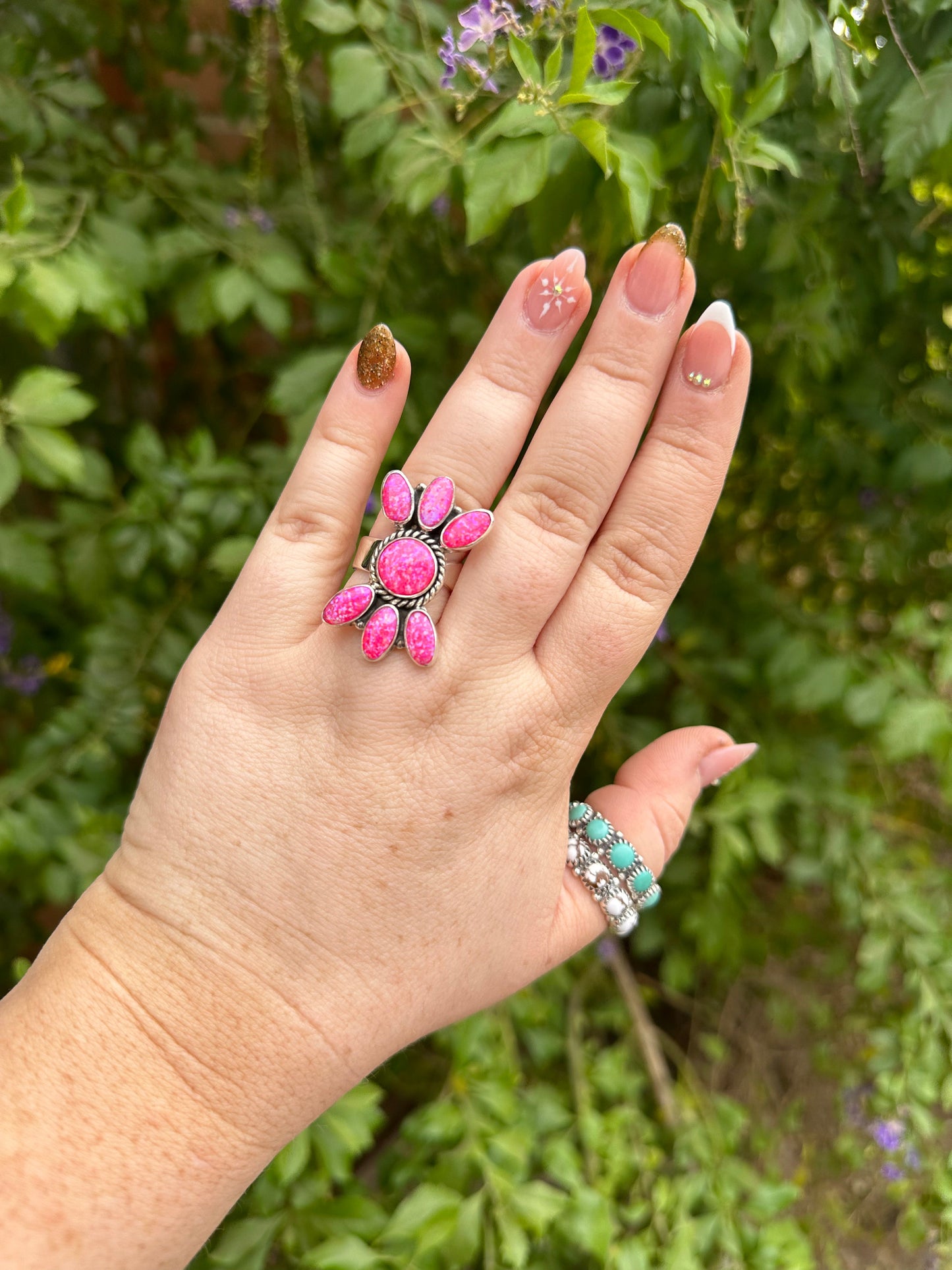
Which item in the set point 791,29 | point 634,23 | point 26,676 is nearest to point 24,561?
point 26,676

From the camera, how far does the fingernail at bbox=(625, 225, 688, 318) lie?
881 mm

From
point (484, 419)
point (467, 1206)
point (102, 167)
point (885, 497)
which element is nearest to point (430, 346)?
point (484, 419)

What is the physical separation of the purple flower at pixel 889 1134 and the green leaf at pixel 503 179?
5.65ft

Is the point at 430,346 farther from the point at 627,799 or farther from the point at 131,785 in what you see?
the point at 131,785

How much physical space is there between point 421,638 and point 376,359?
1.16 ft

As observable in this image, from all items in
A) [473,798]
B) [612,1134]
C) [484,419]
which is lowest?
[612,1134]

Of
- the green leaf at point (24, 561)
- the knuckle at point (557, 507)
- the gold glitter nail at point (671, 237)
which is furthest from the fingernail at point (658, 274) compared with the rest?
the green leaf at point (24, 561)

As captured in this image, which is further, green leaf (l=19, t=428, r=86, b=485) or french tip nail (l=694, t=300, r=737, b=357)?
green leaf (l=19, t=428, r=86, b=485)

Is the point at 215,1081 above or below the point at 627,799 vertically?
below

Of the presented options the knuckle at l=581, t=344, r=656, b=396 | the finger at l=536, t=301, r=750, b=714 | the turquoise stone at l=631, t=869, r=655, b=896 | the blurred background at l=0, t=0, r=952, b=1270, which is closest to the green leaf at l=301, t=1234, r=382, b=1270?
the blurred background at l=0, t=0, r=952, b=1270

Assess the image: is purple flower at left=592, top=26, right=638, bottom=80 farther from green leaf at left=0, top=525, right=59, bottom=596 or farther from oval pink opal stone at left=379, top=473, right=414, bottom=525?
green leaf at left=0, top=525, right=59, bottom=596

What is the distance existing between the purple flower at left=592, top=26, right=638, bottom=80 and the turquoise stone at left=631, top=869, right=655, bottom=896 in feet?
3.28

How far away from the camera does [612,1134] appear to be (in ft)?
5.23

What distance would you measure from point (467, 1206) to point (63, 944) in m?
0.72
